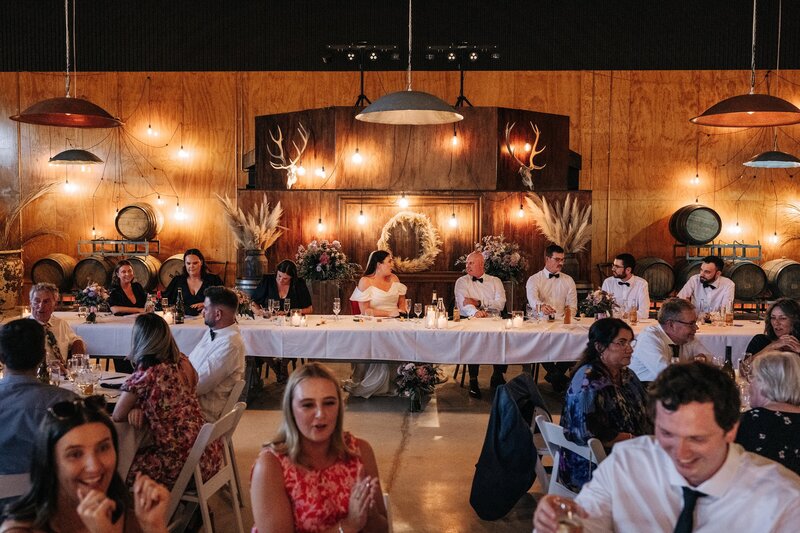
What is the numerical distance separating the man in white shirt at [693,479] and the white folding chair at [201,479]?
2051 mm

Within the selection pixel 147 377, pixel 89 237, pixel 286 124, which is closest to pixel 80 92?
pixel 89 237

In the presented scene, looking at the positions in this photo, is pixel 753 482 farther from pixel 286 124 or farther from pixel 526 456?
pixel 286 124

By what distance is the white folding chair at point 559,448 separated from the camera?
3.51 metres

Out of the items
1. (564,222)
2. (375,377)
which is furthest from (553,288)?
(564,222)

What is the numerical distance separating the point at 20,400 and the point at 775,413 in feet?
10.5

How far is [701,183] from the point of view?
12367mm

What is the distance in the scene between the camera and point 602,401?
3.72m

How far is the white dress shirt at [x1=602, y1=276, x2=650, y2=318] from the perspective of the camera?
8289 mm

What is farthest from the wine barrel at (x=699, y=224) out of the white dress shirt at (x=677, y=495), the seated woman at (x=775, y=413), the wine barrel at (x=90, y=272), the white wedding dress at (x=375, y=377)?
the white dress shirt at (x=677, y=495)

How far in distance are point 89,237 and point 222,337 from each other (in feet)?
29.8

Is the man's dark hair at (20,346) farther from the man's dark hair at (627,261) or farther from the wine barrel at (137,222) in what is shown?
the wine barrel at (137,222)

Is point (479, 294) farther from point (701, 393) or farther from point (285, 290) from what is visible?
point (701, 393)
